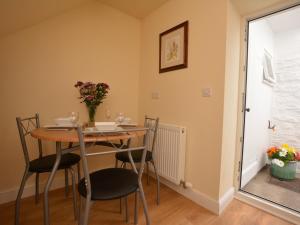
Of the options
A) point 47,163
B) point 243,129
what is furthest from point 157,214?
point 243,129

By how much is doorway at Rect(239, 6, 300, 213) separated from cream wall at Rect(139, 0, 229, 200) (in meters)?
0.55

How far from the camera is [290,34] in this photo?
8.83ft

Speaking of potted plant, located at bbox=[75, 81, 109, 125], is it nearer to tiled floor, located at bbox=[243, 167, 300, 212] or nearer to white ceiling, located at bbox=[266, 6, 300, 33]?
tiled floor, located at bbox=[243, 167, 300, 212]

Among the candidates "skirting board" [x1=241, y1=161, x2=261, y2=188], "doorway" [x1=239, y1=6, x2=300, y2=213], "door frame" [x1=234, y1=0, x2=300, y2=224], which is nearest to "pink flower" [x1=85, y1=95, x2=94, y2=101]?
"door frame" [x1=234, y1=0, x2=300, y2=224]

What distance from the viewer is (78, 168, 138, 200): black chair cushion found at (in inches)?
38.5

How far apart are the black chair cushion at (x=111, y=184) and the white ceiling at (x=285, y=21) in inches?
107

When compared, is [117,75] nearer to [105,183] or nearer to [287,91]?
[105,183]

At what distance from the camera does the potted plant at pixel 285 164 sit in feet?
7.43

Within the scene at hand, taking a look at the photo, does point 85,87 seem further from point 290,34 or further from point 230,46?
point 290,34

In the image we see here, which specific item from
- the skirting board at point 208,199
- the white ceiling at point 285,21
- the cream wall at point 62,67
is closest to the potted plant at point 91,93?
the cream wall at point 62,67

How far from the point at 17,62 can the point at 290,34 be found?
3906 mm

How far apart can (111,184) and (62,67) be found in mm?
1518

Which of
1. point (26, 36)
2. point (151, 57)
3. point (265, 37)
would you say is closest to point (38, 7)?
point (26, 36)

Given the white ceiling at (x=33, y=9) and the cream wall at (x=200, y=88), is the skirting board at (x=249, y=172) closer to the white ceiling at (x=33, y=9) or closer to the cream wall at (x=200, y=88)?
the cream wall at (x=200, y=88)
